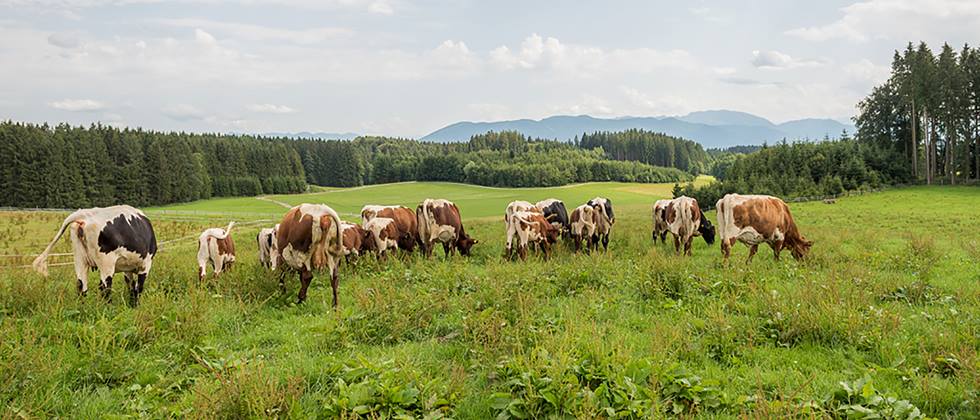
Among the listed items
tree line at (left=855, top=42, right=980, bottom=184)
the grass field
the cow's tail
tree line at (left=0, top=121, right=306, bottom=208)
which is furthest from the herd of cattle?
tree line at (left=0, top=121, right=306, bottom=208)

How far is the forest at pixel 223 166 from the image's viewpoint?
249 ft

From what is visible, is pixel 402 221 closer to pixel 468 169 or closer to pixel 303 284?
pixel 303 284

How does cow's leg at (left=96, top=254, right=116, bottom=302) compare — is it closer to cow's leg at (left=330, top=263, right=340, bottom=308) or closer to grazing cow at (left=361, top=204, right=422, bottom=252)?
cow's leg at (left=330, top=263, right=340, bottom=308)

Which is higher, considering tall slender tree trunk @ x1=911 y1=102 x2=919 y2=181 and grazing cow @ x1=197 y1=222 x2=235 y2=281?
tall slender tree trunk @ x1=911 y1=102 x2=919 y2=181

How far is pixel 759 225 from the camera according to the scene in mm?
14062

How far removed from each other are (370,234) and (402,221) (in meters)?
1.44

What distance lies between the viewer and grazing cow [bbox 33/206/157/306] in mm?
8312

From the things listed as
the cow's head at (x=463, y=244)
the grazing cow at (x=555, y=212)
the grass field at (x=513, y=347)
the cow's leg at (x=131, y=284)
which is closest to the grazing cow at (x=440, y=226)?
the cow's head at (x=463, y=244)

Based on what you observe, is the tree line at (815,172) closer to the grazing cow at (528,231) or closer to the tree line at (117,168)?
the grazing cow at (528,231)

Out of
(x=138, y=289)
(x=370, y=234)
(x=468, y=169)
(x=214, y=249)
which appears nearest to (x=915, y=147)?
(x=370, y=234)

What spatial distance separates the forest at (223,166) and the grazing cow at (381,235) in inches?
3376

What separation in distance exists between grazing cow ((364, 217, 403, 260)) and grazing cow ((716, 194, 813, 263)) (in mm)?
10314

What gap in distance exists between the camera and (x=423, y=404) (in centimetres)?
457

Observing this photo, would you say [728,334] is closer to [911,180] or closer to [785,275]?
[785,275]
